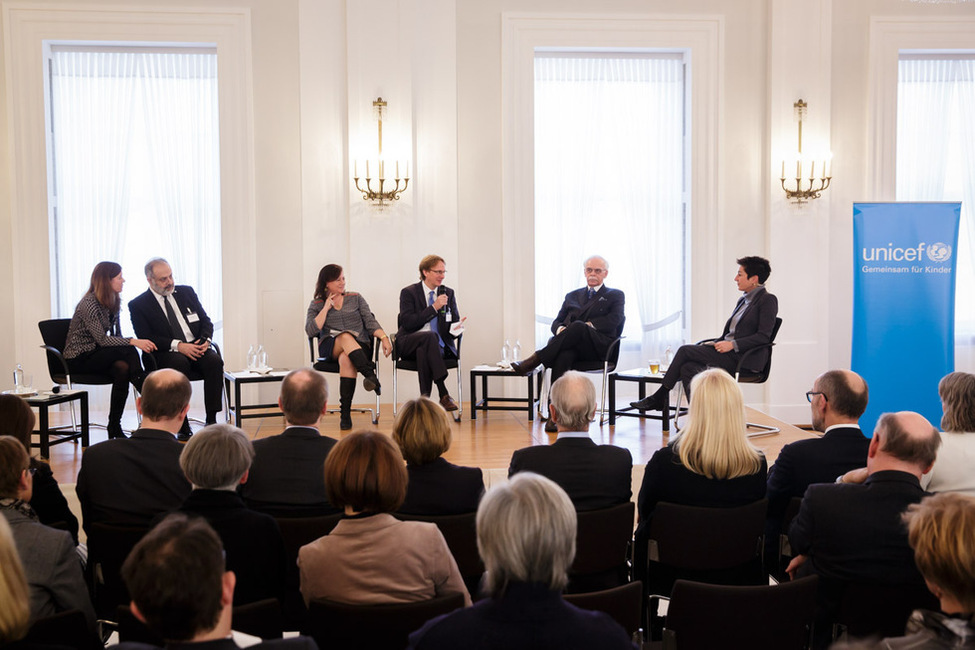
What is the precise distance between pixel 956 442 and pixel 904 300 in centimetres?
403

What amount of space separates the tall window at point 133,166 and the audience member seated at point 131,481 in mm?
4980

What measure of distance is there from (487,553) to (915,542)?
0.87 metres

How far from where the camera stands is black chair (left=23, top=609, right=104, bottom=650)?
1976 millimetres

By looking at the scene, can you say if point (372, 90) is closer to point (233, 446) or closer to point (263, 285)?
point (263, 285)

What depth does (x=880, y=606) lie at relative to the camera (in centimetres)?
239

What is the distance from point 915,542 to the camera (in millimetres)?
1740

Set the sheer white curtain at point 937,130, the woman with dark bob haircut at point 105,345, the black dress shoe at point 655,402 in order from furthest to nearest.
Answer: the sheer white curtain at point 937,130 < the black dress shoe at point 655,402 < the woman with dark bob haircut at point 105,345

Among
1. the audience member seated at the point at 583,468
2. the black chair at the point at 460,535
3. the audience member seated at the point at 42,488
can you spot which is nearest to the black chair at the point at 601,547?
the audience member seated at the point at 583,468

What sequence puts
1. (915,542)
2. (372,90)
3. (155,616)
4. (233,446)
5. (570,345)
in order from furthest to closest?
(372,90) < (570,345) < (233,446) < (915,542) < (155,616)

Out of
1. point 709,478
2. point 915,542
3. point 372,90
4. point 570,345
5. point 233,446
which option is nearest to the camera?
point 915,542

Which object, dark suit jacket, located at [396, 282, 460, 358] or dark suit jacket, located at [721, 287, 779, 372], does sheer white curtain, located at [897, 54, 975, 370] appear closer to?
dark suit jacket, located at [721, 287, 779, 372]

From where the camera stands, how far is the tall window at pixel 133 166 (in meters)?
7.66

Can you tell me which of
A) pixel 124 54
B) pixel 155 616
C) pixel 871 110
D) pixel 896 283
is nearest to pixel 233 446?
pixel 155 616

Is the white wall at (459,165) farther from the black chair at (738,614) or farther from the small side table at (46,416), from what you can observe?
the black chair at (738,614)
